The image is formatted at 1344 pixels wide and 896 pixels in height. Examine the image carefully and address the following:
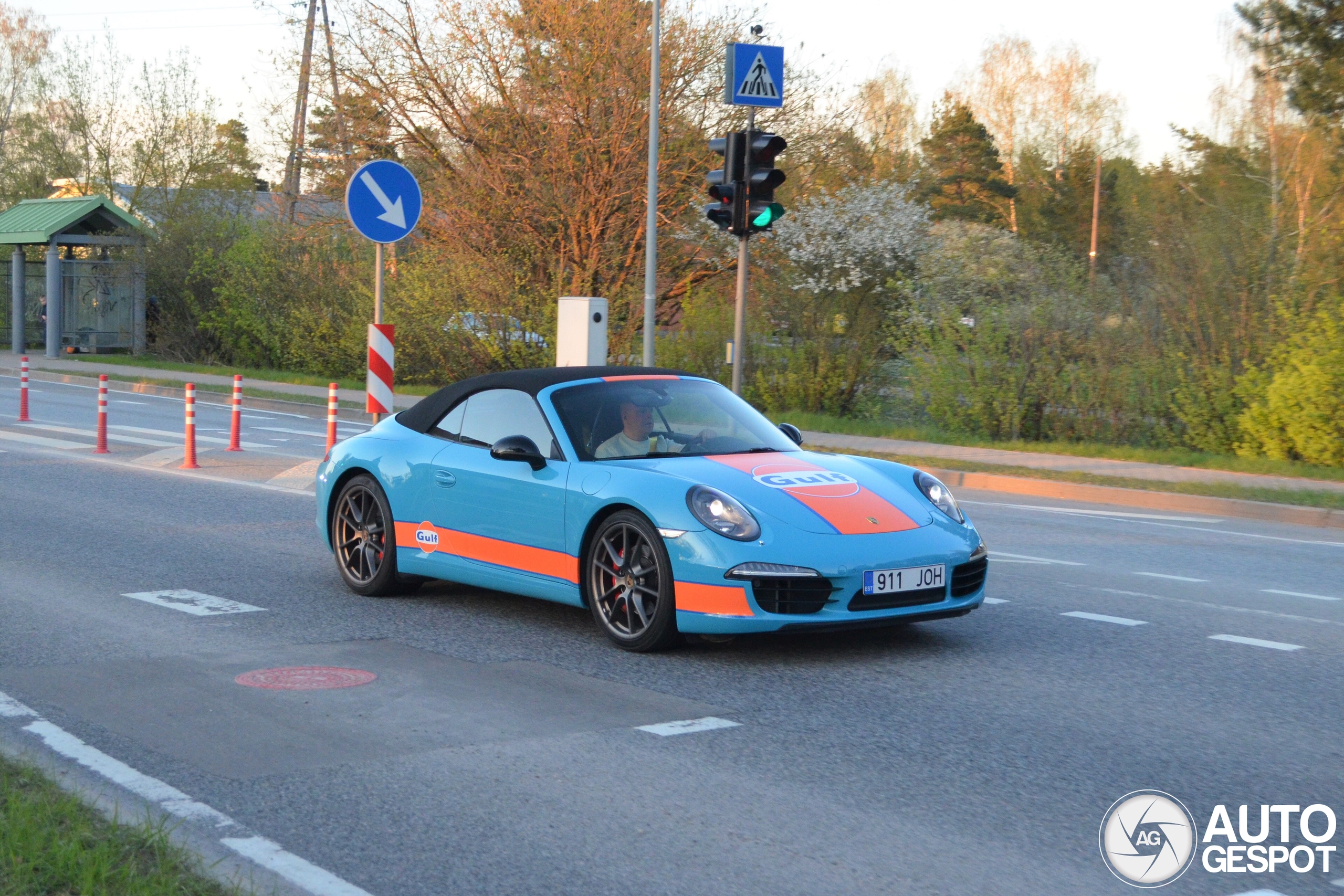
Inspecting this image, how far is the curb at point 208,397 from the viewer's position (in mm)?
25922

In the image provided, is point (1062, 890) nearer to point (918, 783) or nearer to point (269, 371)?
point (918, 783)

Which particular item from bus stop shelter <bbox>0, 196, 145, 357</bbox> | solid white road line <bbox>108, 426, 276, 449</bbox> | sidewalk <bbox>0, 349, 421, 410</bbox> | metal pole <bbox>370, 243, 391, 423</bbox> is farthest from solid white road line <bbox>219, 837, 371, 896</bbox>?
bus stop shelter <bbox>0, 196, 145, 357</bbox>

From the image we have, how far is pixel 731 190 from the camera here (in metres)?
17.3

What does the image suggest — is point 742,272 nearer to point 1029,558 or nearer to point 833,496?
point 1029,558

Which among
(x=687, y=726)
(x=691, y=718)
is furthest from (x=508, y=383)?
(x=687, y=726)

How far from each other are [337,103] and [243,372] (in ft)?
26.4

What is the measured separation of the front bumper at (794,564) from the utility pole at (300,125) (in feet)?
90.5

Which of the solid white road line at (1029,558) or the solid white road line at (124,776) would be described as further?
the solid white road line at (1029,558)

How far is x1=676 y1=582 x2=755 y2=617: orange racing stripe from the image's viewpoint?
22.3ft

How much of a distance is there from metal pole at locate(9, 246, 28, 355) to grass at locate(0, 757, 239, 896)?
40.6 metres

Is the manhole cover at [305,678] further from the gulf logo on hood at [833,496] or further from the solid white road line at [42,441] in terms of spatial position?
the solid white road line at [42,441]

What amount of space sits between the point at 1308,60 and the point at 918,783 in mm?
25835

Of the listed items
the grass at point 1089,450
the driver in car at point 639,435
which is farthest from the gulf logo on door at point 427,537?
the grass at point 1089,450

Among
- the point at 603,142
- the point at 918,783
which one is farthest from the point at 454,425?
the point at 603,142
